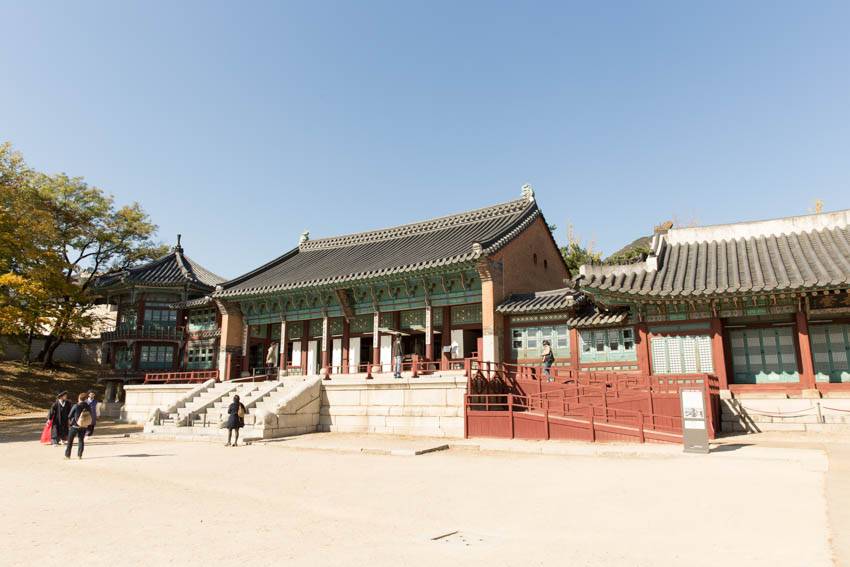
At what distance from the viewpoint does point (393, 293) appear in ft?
86.7

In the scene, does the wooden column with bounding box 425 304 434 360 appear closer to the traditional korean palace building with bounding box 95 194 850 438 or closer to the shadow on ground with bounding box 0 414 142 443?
the traditional korean palace building with bounding box 95 194 850 438

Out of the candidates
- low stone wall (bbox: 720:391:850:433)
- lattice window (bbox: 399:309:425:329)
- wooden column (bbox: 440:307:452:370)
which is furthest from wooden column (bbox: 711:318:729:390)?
lattice window (bbox: 399:309:425:329)

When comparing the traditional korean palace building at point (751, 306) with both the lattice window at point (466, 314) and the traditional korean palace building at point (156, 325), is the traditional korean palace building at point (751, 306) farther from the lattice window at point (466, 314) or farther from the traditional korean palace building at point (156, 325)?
the traditional korean palace building at point (156, 325)

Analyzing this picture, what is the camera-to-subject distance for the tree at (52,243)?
24.3 metres

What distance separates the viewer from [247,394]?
22.9 metres

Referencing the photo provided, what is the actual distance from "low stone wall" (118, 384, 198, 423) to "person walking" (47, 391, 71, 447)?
9.14 m

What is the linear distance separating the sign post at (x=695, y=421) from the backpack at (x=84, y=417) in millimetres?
15120

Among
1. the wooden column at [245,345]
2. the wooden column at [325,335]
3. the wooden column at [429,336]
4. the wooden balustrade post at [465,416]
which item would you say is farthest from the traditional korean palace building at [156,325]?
the wooden balustrade post at [465,416]

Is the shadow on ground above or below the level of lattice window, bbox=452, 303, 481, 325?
below

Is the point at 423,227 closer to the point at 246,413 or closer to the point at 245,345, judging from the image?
the point at 245,345

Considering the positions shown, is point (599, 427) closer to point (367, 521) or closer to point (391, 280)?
point (367, 521)

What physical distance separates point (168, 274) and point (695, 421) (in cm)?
3266

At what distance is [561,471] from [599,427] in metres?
4.73

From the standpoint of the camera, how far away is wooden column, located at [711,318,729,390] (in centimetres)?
1775
